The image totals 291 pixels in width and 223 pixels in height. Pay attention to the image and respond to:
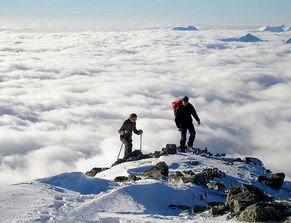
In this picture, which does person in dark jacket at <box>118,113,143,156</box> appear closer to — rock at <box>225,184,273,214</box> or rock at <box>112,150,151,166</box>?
rock at <box>112,150,151,166</box>

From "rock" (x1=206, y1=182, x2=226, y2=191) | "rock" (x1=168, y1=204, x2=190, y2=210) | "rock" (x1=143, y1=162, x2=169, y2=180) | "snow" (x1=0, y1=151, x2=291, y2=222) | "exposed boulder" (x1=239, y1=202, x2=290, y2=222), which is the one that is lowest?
"rock" (x1=143, y1=162, x2=169, y2=180)

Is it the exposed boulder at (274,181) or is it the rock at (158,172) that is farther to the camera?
the exposed boulder at (274,181)

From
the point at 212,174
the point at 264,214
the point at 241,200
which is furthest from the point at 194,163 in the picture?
the point at 264,214

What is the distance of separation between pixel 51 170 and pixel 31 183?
4125 inches

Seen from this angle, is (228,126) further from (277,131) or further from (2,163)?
(2,163)

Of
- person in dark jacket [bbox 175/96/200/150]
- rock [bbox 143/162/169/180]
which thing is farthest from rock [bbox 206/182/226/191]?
person in dark jacket [bbox 175/96/200/150]

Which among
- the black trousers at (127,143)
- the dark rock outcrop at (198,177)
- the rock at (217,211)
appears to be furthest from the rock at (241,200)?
the black trousers at (127,143)

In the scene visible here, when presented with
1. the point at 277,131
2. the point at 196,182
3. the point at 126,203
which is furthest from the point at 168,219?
the point at 277,131

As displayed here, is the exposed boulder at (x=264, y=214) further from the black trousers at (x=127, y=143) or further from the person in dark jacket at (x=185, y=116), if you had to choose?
the black trousers at (x=127, y=143)

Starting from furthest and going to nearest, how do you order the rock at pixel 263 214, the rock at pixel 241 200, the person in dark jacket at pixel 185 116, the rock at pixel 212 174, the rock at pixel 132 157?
1. the rock at pixel 132 157
2. the person in dark jacket at pixel 185 116
3. the rock at pixel 212 174
4. the rock at pixel 241 200
5. the rock at pixel 263 214

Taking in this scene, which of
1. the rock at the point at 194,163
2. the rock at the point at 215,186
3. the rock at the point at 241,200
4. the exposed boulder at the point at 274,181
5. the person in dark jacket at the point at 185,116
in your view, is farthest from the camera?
the person in dark jacket at the point at 185,116

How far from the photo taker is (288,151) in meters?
138

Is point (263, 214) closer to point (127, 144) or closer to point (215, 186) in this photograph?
point (215, 186)

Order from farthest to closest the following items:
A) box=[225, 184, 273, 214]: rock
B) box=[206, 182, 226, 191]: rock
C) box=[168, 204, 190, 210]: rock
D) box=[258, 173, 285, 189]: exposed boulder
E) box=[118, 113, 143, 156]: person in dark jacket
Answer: box=[118, 113, 143, 156]: person in dark jacket → box=[258, 173, 285, 189]: exposed boulder → box=[206, 182, 226, 191]: rock → box=[168, 204, 190, 210]: rock → box=[225, 184, 273, 214]: rock
